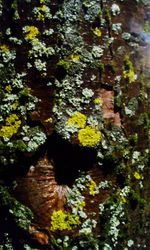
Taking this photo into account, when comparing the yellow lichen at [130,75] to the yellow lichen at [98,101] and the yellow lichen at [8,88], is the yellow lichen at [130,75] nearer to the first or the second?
the yellow lichen at [98,101]

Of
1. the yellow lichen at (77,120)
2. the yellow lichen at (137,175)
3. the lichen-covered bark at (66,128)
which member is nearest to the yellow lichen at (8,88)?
the lichen-covered bark at (66,128)

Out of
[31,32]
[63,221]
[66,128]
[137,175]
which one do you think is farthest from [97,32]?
[63,221]

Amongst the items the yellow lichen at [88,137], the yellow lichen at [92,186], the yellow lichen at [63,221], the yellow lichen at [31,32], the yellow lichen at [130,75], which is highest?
the yellow lichen at [31,32]

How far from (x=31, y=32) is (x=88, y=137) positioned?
0.42m

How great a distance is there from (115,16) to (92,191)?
662 mm

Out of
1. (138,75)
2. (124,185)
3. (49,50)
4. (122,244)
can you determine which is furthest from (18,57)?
(122,244)

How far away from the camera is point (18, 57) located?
1.79 m

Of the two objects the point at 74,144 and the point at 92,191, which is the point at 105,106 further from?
the point at 92,191

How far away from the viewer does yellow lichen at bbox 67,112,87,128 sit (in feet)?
5.74

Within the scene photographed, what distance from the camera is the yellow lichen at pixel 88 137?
5.77 feet

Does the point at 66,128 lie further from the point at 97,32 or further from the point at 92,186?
the point at 97,32

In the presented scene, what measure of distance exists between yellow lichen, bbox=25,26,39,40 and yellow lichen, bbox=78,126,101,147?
37cm

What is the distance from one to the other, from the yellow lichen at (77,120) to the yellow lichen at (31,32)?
12.3 inches

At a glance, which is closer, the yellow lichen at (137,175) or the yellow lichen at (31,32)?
the yellow lichen at (31,32)
